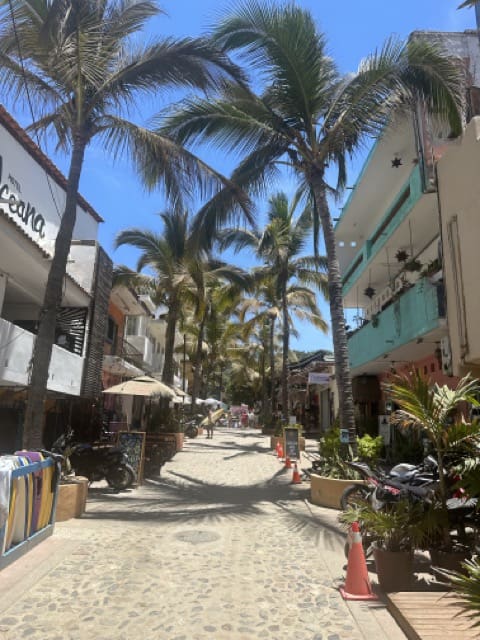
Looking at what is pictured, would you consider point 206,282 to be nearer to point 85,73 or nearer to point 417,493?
point 85,73

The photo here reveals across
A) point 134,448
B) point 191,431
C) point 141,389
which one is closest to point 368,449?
point 134,448

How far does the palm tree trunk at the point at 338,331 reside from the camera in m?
9.65

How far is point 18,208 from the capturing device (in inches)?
424

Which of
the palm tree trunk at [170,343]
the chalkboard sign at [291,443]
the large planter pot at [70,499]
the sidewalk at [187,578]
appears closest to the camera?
the sidewalk at [187,578]

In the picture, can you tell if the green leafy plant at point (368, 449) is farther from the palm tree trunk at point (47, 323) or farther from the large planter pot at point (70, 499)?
the palm tree trunk at point (47, 323)

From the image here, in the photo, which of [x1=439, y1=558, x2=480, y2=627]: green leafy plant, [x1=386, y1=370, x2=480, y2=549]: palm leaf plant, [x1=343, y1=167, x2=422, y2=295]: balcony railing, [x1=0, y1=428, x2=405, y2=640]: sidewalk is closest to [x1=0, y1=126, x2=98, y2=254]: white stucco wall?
[x1=0, y1=428, x2=405, y2=640]: sidewalk

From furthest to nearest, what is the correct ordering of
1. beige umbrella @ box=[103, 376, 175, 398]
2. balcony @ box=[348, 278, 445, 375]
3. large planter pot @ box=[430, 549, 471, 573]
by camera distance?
beige umbrella @ box=[103, 376, 175, 398], balcony @ box=[348, 278, 445, 375], large planter pot @ box=[430, 549, 471, 573]

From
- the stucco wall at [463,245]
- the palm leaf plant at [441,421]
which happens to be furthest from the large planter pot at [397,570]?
the stucco wall at [463,245]

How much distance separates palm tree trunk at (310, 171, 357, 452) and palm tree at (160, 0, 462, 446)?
21mm

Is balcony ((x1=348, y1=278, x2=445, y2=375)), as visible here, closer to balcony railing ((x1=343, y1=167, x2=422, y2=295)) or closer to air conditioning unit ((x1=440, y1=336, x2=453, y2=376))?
air conditioning unit ((x1=440, y1=336, x2=453, y2=376))

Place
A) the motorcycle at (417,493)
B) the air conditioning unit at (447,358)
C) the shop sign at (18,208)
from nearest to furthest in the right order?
1. the motorcycle at (417,493)
2. the air conditioning unit at (447,358)
3. the shop sign at (18,208)

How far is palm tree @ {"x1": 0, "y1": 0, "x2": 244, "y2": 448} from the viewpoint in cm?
797

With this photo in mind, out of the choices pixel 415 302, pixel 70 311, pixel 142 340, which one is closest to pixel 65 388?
pixel 70 311

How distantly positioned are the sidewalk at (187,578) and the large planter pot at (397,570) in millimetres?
300
